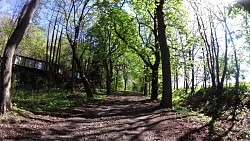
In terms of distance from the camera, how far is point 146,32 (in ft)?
102

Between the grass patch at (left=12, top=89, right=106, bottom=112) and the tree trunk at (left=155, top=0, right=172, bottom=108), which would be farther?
the tree trunk at (left=155, top=0, right=172, bottom=108)

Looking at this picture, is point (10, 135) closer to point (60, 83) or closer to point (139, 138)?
point (139, 138)

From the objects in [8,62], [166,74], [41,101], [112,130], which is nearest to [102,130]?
[112,130]

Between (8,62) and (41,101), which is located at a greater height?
(8,62)

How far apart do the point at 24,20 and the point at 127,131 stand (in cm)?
617

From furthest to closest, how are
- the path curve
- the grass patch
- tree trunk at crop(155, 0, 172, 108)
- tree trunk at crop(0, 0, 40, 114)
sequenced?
1. tree trunk at crop(155, 0, 172, 108)
2. the grass patch
3. tree trunk at crop(0, 0, 40, 114)
4. the path curve

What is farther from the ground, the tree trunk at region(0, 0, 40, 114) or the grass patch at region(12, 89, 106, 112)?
the tree trunk at region(0, 0, 40, 114)

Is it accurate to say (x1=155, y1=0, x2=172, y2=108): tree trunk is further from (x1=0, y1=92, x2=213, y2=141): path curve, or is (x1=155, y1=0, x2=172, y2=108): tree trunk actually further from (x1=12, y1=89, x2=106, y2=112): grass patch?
(x1=12, y1=89, x2=106, y2=112): grass patch

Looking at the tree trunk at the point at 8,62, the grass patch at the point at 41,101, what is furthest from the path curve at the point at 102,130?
the grass patch at the point at 41,101

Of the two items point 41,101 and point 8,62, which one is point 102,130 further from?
point 41,101

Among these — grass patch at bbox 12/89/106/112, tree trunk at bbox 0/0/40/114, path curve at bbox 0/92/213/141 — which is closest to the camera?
path curve at bbox 0/92/213/141

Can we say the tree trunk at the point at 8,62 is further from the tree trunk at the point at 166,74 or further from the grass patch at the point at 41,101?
the tree trunk at the point at 166,74

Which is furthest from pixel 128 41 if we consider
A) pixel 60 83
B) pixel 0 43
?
pixel 0 43

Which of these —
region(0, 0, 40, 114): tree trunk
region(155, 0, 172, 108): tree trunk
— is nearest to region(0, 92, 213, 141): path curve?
region(0, 0, 40, 114): tree trunk
